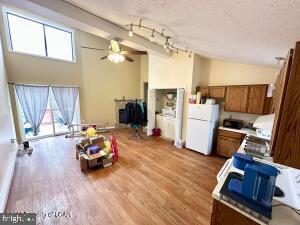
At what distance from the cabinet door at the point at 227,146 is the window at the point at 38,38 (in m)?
5.62

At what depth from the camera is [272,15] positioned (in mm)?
905

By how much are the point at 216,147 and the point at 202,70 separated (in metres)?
2.27

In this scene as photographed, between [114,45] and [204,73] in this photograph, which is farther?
[204,73]

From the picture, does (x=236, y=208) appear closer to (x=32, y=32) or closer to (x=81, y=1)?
(x=81, y=1)

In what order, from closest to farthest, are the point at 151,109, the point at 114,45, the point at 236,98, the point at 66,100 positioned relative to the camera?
the point at 114,45
the point at 236,98
the point at 66,100
the point at 151,109

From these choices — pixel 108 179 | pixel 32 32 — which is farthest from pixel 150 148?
pixel 32 32

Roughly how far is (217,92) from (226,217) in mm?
3052

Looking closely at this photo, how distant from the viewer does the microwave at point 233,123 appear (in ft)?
11.2

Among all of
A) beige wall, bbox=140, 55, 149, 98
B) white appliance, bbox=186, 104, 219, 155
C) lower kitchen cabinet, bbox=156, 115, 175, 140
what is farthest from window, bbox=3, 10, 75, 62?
white appliance, bbox=186, 104, 219, 155

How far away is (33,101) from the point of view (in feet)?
13.9

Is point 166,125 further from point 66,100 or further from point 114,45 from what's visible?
point 66,100

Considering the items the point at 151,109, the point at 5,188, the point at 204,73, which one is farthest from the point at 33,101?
the point at 204,73

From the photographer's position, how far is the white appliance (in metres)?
3.48

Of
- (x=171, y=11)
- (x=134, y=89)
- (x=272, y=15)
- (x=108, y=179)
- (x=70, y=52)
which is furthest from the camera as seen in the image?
(x=134, y=89)
